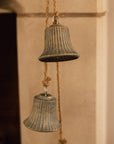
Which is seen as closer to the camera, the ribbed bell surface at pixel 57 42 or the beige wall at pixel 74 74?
the ribbed bell surface at pixel 57 42

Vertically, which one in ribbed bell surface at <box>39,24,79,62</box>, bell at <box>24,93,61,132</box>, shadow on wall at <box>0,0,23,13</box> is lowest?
bell at <box>24,93,61,132</box>

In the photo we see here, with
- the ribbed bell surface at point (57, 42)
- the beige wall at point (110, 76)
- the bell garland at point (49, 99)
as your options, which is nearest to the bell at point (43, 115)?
the bell garland at point (49, 99)

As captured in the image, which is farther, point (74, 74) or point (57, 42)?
point (74, 74)

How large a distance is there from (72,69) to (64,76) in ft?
0.24

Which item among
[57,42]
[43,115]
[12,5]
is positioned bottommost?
[43,115]

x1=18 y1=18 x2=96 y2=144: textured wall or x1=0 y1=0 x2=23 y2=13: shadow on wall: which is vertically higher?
x1=0 y1=0 x2=23 y2=13: shadow on wall

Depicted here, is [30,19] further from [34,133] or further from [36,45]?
[34,133]

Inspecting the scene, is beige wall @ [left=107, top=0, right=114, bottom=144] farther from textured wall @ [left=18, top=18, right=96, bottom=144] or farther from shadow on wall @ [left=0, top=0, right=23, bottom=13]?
shadow on wall @ [left=0, top=0, right=23, bottom=13]

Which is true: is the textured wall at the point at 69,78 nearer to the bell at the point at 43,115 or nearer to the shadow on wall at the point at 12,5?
the shadow on wall at the point at 12,5

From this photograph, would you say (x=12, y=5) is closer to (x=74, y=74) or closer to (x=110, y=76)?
(x=74, y=74)

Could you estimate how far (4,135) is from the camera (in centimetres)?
124

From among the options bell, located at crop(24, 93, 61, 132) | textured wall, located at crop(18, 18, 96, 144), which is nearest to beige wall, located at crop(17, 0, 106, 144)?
textured wall, located at crop(18, 18, 96, 144)

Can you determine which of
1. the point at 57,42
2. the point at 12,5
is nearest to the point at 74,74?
the point at 57,42

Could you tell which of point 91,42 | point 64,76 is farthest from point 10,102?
point 91,42
